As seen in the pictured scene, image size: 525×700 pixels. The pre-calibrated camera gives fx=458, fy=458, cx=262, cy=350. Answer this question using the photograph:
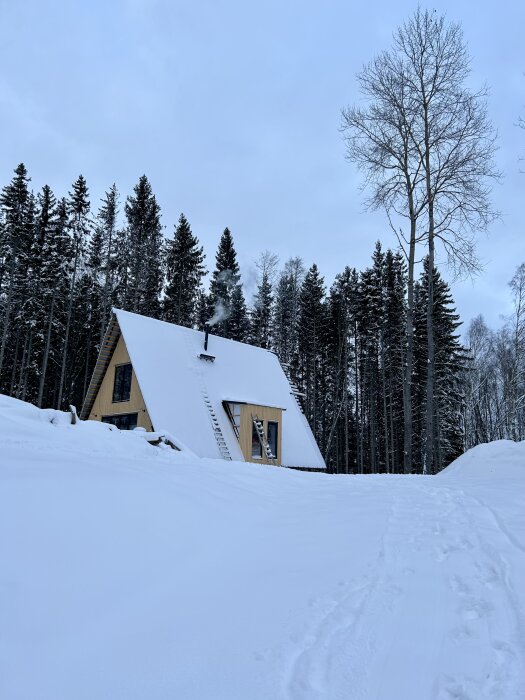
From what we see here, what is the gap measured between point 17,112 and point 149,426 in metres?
16.1

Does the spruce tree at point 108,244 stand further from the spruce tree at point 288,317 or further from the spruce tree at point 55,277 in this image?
the spruce tree at point 288,317

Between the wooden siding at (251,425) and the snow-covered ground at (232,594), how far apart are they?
37.8 ft

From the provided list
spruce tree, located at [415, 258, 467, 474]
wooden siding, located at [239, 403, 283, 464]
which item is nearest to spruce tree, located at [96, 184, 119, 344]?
wooden siding, located at [239, 403, 283, 464]

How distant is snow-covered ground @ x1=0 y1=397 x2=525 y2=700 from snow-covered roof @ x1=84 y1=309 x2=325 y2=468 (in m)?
10.3

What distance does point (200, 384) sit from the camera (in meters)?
17.6

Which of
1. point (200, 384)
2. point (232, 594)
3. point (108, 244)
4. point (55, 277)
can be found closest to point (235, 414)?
point (200, 384)

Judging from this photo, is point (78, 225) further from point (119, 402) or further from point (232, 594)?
point (232, 594)

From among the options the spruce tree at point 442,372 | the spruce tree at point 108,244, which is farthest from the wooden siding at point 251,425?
the spruce tree at point 108,244

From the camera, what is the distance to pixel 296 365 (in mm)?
33688

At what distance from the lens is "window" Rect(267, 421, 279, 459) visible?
60.4 feet

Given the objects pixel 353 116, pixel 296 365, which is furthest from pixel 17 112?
pixel 296 365

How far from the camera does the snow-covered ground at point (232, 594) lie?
205cm

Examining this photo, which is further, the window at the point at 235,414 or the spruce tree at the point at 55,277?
the spruce tree at the point at 55,277

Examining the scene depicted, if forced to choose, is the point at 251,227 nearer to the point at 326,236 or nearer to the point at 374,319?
the point at 326,236
